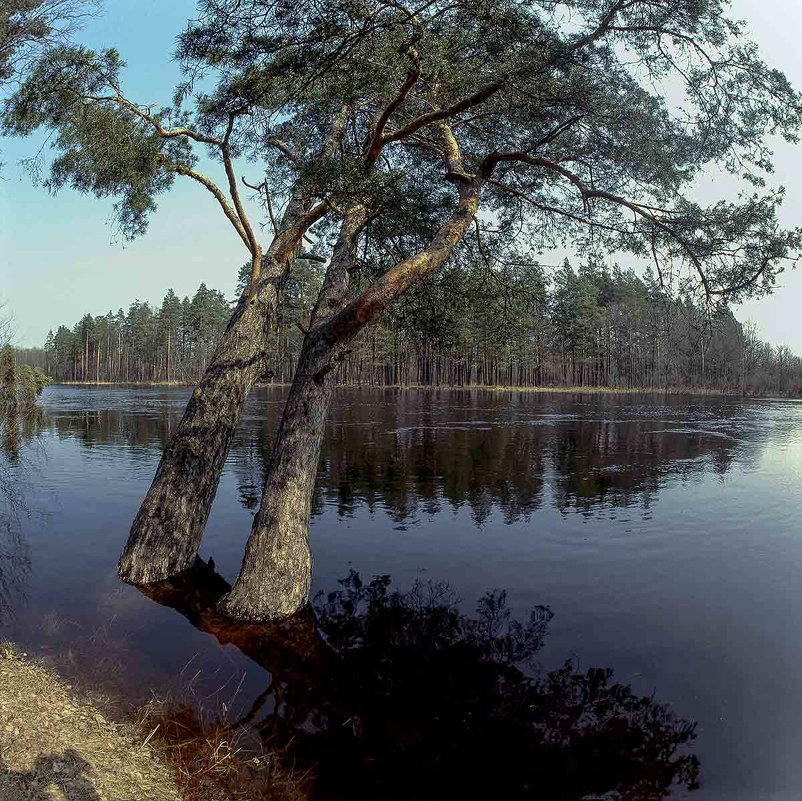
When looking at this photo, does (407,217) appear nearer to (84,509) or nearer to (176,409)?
(84,509)

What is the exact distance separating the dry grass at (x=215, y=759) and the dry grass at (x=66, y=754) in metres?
0.17

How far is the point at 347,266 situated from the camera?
1082cm

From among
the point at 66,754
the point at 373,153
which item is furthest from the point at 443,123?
the point at 66,754

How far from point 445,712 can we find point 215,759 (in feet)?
8.04

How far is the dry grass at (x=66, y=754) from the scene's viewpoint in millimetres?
4195

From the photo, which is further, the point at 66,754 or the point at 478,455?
the point at 478,455

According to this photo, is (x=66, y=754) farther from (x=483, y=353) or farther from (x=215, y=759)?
(x=483, y=353)

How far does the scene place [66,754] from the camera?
15.1 feet

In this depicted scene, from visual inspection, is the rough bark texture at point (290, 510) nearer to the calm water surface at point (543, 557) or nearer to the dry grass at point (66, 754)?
the calm water surface at point (543, 557)

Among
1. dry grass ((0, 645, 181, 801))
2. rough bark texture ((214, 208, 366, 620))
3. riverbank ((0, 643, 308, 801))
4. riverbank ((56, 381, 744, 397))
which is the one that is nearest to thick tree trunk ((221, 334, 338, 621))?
rough bark texture ((214, 208, 366, 620))

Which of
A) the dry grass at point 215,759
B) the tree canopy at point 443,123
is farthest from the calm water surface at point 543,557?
the tree canopy at point 443,123

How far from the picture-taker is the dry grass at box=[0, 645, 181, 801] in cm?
420

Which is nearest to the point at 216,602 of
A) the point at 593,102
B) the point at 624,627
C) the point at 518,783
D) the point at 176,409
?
the point at 518,783

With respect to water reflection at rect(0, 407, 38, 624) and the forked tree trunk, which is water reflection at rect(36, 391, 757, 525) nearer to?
water reflection at rect(0, 407, 38, 624)
